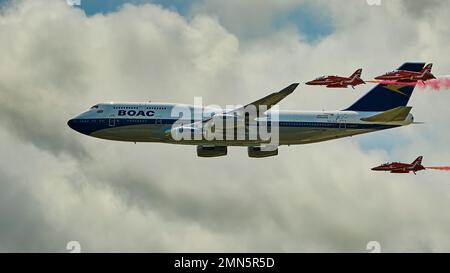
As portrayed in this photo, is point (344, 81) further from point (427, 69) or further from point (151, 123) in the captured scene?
point (151, 123)

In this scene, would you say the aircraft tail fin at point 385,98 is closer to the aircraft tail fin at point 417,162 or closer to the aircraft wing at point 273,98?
the aircraft wing at point 273,98

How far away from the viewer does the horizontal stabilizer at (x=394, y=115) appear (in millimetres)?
109438

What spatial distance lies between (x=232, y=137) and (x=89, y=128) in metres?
16.1

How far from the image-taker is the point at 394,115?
364ft

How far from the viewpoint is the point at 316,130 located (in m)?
114

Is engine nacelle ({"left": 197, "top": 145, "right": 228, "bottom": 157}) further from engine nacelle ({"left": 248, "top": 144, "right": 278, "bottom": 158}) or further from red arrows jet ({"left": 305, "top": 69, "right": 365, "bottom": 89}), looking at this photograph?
red arrows jet ({"left": 305, "top": 69, "right": 365, "bottom": 89})

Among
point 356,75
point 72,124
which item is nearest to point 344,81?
point 356,75

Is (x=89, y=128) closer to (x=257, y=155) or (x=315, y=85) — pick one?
(x=257, y=155)

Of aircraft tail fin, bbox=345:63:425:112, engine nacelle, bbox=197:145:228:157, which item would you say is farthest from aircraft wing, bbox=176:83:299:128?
aircraft tail fin, bbox=345:63:425:112

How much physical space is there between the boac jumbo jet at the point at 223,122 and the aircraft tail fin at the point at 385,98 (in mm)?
1064

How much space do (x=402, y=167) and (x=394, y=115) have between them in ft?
30.1
